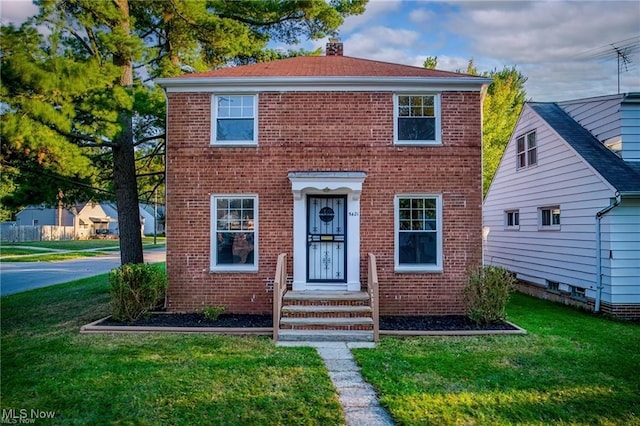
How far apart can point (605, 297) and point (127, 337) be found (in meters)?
10.7

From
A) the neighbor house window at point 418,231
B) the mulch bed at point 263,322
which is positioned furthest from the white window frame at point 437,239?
the mulch bed at point 263,322

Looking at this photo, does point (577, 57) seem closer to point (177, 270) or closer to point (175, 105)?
point (175, 105)

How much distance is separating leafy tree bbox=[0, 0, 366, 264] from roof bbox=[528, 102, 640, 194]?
7192mm

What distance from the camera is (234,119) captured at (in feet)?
31.6

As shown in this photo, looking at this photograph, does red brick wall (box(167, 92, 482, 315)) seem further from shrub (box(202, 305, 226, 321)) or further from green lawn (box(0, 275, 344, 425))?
green lawn (box(0, 275, 344, 425))

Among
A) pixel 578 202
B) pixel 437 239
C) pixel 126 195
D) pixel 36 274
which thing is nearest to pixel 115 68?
pixel 126 195

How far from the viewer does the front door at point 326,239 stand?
948cm

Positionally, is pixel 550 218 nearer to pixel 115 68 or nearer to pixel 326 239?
pixel 326 239

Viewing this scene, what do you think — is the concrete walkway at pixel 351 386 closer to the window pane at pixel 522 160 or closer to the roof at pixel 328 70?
the roof at pixel 328 70

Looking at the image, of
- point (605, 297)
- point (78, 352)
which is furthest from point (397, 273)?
point (78, 352)

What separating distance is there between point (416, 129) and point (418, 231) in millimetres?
2424

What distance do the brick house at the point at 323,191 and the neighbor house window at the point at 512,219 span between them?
249 inches

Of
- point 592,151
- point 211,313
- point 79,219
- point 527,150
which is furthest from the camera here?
point 79,219

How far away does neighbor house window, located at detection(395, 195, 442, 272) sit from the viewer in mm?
9461
